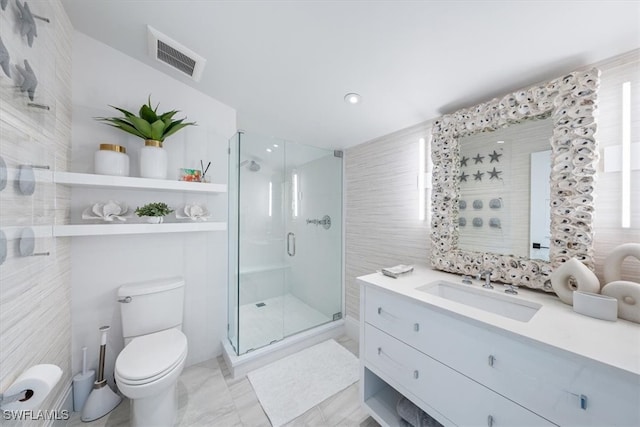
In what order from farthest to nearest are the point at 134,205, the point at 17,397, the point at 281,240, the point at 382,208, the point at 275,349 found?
1. the point at 281,240
2. the point at 382,208
3. the point at 275,349
4. the point at 134,205
5. the point at 17,397

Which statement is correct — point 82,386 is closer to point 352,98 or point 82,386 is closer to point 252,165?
point 252,165

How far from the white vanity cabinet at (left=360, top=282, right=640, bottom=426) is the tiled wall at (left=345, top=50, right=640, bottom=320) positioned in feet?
2.33

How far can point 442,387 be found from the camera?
1097mm

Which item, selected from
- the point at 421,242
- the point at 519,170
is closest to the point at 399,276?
the point at 421,242

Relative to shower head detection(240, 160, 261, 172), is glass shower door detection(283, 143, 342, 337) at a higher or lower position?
lower

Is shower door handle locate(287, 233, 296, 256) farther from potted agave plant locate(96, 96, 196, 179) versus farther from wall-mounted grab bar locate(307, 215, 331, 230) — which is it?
potted agave plant locate(96, 96, 196, 179)

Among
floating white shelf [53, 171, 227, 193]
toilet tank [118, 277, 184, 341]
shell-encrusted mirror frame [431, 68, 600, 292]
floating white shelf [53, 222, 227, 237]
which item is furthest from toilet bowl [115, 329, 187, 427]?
shell-encrusted mirror frame [431, 68, 600, 292]

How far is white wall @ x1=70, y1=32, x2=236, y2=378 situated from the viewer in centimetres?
163

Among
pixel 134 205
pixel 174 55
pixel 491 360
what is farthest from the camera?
pixel 134 205

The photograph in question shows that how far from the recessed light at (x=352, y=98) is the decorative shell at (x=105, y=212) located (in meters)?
1.91

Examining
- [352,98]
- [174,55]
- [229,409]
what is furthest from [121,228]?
[352,98]

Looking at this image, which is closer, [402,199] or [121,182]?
[121,182]

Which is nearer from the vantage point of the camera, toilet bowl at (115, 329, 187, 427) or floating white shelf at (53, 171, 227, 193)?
toilet bowl at (115, 329, 187, 427)

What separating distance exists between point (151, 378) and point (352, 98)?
2.24 meters
